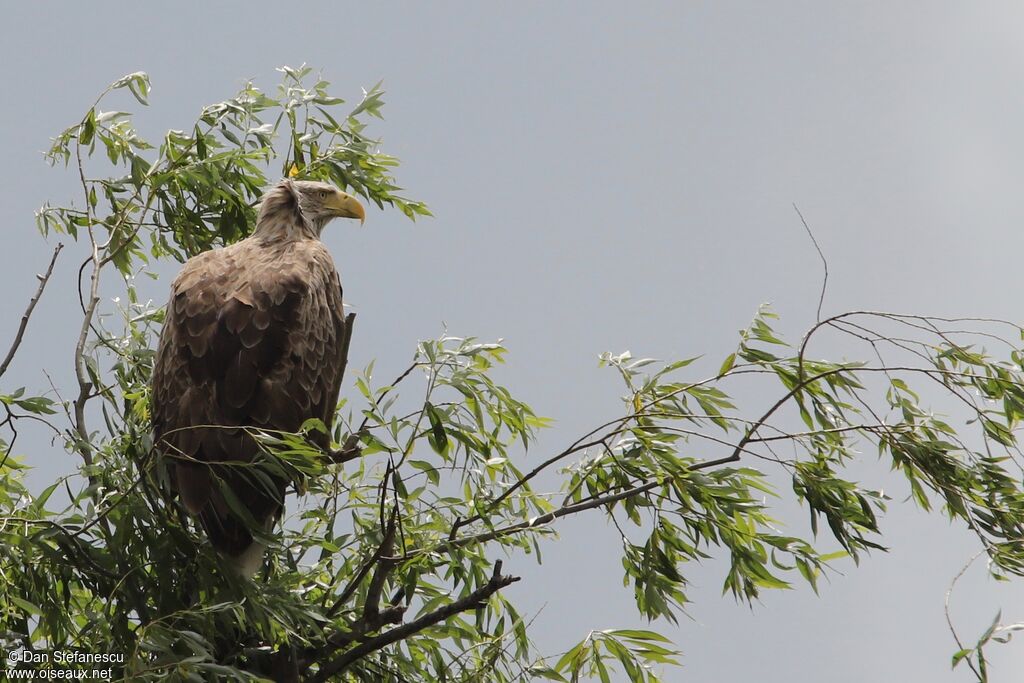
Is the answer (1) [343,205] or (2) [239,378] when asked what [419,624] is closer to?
(2) [239,378]

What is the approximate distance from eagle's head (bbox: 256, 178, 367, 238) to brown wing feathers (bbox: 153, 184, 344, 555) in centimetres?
78

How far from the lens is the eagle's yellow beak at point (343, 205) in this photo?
7.89 metres

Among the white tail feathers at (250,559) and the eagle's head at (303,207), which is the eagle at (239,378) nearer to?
Answer: the white tail feathers at (250,559)

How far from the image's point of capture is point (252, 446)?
5.98 m

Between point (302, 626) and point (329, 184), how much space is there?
2970 millimetres

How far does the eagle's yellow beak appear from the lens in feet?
25.9

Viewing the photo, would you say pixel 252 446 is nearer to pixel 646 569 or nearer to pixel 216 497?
pixel 216 497

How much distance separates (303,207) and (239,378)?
5.79 ft

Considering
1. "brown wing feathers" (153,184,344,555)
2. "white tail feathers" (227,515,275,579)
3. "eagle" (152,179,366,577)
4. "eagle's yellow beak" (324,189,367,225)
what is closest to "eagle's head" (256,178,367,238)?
"eagle's yellow beak" (324,189,367,225)

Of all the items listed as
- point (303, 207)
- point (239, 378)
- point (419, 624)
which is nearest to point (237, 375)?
point (239, 378)

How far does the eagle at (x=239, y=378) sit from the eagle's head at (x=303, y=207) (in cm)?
66

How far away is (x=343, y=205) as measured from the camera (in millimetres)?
7918

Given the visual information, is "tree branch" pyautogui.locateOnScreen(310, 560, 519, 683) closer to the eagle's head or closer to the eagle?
the eagle

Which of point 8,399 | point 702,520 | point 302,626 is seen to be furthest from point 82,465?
point 702,520
